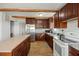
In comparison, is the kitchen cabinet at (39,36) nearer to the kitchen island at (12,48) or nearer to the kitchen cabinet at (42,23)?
the kitchen cabinet at (42,23)

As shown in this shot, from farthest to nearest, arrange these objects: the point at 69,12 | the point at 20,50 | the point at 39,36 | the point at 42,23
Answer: the point at 42,23 → the point at 39,36 → the point at 69,12 → the point at 20,50

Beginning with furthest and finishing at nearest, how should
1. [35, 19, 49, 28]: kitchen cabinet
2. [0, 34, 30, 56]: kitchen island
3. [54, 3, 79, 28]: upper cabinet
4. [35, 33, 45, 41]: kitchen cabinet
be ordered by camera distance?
[35, 19, 49, 28]: kitchen cabinet, [35, 33, 45, 41]: kitchen cabinet, [54, 3, 79, 28]: upper cabinet, [0, 34, 30, 56]: kitchen island

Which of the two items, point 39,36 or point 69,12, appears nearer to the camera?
point 69,12

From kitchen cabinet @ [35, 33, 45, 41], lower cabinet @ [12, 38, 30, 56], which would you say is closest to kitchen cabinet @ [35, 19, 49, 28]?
kitchen cabinet @ [35, 33, 45, 41]

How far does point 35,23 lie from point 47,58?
40.7ft

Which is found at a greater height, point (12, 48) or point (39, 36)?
point (12, 48)

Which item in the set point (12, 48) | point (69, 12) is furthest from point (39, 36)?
point (12, 48)

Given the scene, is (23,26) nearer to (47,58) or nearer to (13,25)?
(13,25)

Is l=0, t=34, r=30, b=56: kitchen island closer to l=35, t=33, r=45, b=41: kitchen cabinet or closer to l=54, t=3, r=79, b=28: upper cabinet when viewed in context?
l=54, t=3, r=79, b=28: upper cabinet

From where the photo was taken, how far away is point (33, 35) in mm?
12188

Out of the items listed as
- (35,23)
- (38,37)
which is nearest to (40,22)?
(35,23)

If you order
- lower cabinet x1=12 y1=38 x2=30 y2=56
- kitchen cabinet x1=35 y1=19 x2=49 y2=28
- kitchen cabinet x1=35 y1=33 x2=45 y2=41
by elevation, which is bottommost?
kitchen cabinet x1=35 y1=33 x2=45 y2=41

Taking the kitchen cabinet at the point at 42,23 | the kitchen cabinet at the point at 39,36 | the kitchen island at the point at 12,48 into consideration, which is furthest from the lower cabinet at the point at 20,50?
the kitchen cabinet at the point at 42,23

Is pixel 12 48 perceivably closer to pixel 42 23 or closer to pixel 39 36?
pixel 39 36
